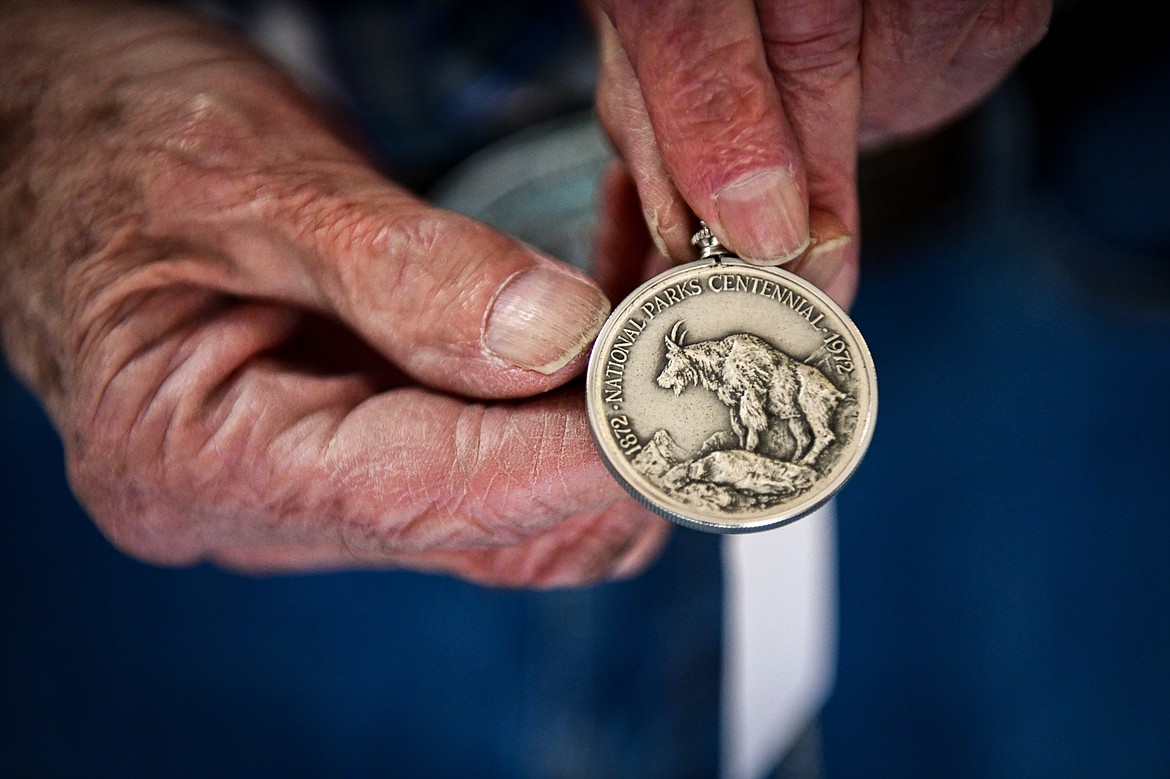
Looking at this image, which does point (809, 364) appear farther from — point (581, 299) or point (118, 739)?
point (118, 739)

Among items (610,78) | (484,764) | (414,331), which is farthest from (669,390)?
(484,764)

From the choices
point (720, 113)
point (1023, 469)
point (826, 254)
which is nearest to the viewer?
A: point (720, 113)

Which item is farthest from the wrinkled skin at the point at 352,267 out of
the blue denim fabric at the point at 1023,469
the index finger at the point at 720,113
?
the blue denim fabric at the point at 1023,469

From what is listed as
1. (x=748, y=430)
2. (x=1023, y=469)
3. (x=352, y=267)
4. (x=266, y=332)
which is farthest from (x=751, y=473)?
(x=1023, y=469)

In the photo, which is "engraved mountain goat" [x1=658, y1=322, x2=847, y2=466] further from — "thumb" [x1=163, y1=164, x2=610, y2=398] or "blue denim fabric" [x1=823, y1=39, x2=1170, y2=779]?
"blue denim fabric" [x1=823, y1=39, x2=1170, y2=779]

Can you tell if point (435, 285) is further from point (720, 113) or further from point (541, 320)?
point (720, 113)

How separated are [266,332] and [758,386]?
2.25 ft

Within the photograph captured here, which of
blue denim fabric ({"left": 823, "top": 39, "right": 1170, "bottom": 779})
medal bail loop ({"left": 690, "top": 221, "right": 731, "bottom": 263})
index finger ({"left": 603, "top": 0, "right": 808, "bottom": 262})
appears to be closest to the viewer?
index finger ({"left": 603, "top": 0, "right": 808, "bottom": 262})

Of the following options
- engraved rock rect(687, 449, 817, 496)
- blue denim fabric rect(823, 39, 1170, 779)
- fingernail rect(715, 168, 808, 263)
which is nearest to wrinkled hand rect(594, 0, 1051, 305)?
fingernail rect(715, 168, 808, 263)

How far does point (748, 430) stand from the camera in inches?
40.6

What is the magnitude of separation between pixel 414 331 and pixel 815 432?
0.50 m

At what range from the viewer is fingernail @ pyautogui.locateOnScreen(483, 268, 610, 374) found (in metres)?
1.01

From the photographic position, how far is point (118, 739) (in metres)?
1.91

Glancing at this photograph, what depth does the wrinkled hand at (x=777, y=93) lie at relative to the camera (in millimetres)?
988
